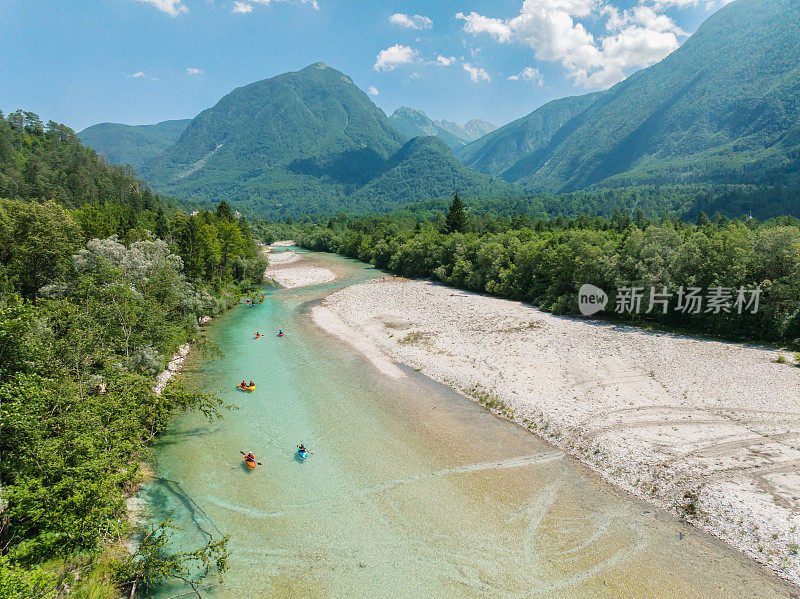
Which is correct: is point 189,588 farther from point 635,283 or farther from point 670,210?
point 670,210

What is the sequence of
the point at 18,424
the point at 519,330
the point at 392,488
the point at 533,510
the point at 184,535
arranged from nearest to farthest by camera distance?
the point at 18,424, the point at 184,535, the point at 533,510, the point at 392,488, the point at 519,330

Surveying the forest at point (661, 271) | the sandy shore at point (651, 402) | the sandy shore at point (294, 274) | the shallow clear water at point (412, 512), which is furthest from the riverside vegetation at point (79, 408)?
the forest at point (661, 271)

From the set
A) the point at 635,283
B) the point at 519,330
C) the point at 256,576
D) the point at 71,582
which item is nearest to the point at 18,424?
the point at 71,582

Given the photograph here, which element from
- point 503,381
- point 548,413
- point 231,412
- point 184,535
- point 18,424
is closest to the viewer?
point 18,424

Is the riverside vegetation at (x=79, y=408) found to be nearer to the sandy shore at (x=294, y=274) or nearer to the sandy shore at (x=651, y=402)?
the sandy shore at (x=651, y=402)

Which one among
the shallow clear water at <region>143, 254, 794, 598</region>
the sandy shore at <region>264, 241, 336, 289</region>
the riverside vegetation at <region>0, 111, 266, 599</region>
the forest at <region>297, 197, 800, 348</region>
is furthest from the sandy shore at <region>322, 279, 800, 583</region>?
the sandy shore at <region>264, 241, 336, 289</region>
